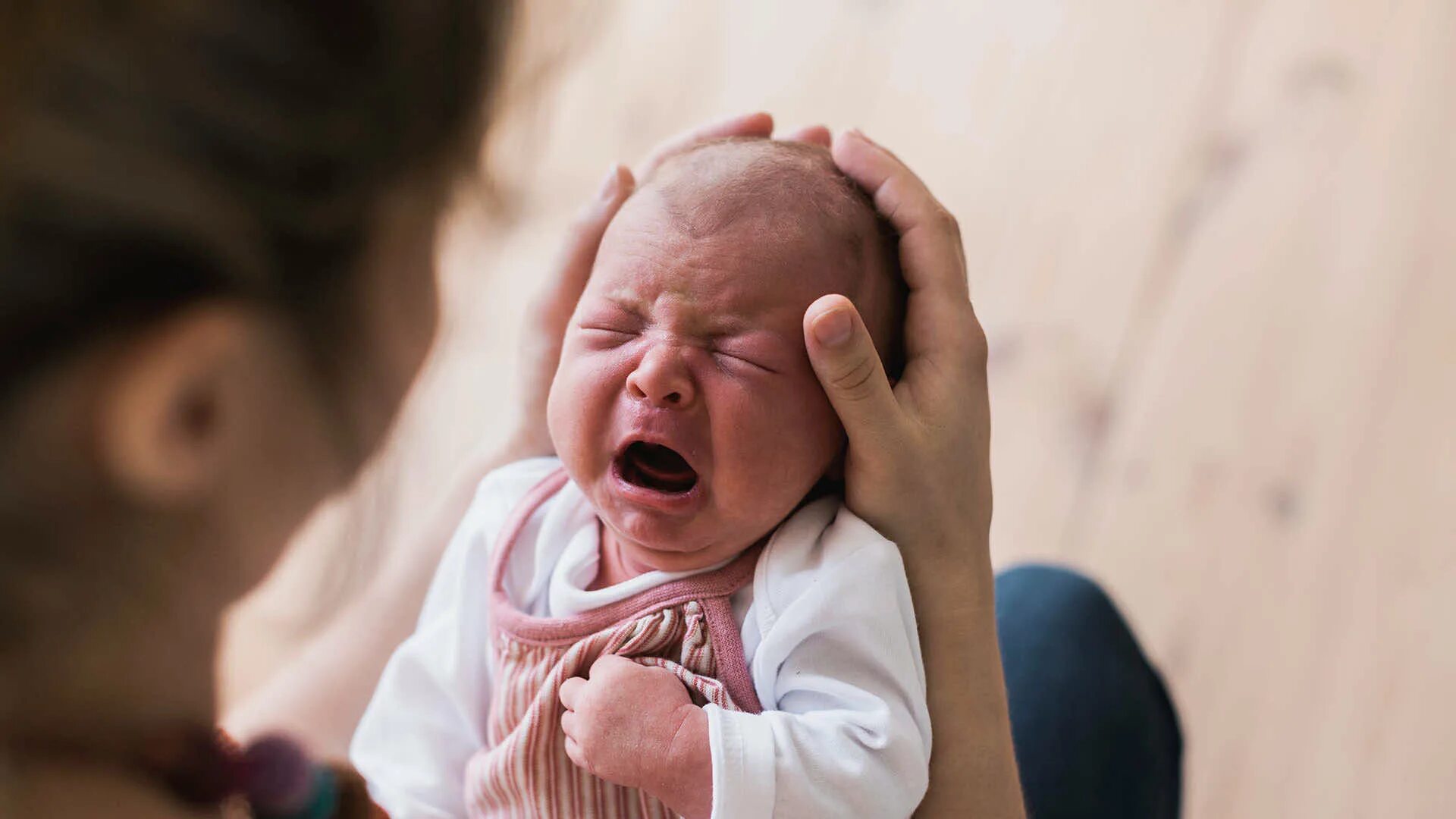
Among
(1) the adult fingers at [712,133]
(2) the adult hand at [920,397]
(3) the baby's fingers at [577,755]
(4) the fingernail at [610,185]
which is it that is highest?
(1) the adult fingers at [712,133]

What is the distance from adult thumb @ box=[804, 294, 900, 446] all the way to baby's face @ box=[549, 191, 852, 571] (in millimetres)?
29

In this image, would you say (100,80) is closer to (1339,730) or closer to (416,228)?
(416,228)

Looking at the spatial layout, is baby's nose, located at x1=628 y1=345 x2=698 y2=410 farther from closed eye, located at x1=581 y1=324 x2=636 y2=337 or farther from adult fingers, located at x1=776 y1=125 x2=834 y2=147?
adult fingers, located at x1=776 y1=125 x2=834 y2=147

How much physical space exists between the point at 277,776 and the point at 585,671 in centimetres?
21

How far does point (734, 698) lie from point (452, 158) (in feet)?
1.35

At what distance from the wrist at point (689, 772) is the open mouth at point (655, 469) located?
16cm

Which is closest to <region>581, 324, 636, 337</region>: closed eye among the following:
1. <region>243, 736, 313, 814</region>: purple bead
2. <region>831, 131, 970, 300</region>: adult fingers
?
<region>831, 131, 970, 300</region>: adult fingers

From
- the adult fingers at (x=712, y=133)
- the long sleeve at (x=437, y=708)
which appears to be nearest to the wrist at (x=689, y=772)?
the long sleeve at (x=437, y=708)

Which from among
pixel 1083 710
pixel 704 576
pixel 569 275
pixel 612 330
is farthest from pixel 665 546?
pixel 1083 710

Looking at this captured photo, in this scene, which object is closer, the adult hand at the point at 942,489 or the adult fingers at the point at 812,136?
the adult hand at the point at 942,489

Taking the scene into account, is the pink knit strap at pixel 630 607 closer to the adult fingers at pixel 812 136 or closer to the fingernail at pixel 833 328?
the fingernail at pixel 833 328

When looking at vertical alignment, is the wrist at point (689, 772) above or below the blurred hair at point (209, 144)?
below

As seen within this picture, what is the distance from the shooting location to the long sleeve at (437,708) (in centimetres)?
92

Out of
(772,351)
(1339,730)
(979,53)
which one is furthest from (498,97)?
(979,53)
